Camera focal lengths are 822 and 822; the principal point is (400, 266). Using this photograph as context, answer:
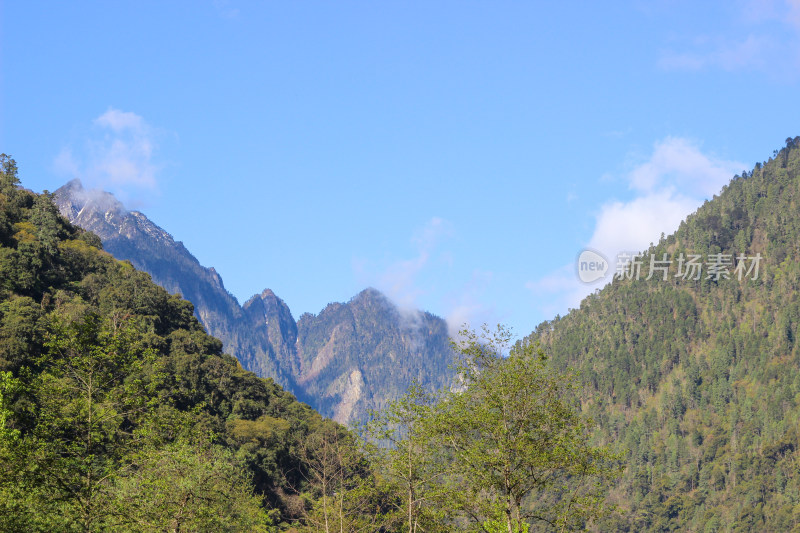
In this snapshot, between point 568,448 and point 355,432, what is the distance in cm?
1537

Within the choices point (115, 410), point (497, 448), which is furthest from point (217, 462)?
point (497, 448)

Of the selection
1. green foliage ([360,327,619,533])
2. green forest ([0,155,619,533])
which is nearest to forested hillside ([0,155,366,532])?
green forest ([0,155,619,533])

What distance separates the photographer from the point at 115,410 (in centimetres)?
3900

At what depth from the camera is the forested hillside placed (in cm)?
3434

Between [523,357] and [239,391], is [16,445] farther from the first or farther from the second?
[239,391]

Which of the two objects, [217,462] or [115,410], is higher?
[115,410]

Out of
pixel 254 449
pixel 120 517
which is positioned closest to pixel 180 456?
pixel 120 517

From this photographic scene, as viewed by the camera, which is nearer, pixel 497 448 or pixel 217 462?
pixel 497 448

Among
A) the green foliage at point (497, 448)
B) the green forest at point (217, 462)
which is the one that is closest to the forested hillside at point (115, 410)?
the green forest at point (217, 462)

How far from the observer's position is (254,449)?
122 m

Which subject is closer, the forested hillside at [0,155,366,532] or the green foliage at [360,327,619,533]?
the forested hillside at [0,155,366,532]

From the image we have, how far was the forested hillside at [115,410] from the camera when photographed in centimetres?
3434

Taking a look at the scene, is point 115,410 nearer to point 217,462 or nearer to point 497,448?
point 217,462

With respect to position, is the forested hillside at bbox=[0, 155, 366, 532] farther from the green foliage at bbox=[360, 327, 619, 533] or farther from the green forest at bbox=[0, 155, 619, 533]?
the green foliage at bbox=[360, 327, 619, 533]
